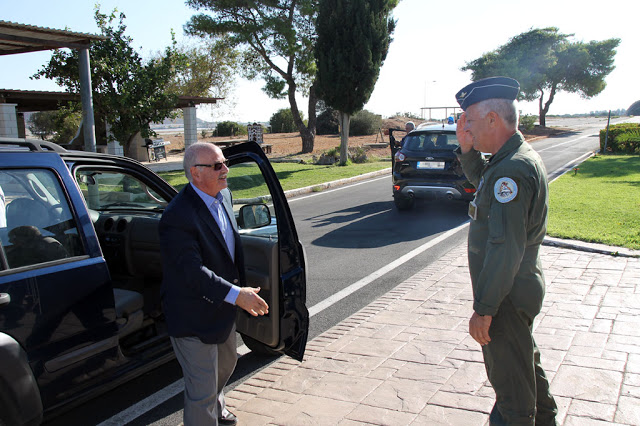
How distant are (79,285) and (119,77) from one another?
39.9ft

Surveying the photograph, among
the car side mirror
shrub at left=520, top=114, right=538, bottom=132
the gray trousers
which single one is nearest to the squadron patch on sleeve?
the gray trousers

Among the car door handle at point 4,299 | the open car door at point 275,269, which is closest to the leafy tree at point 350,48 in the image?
the open car door at point 275,269

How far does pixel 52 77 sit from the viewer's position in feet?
43.8

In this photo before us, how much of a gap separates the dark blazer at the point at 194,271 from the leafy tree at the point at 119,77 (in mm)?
11772

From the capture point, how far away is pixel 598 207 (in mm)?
9633

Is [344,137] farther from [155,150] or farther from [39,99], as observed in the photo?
[39,99]

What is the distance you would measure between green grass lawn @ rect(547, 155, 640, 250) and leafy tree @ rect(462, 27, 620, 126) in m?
43.1

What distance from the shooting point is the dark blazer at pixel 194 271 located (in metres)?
2.44

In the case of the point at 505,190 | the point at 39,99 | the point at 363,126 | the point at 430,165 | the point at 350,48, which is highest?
the point at 350,48

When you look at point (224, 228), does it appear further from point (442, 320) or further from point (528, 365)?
point (442, 320)

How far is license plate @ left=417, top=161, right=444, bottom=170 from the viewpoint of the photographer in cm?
955

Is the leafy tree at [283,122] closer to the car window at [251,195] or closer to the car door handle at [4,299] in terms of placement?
the car window at [251,195]

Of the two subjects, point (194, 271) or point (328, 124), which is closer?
point (194, 271)

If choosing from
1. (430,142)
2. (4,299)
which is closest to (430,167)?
(430,142)
